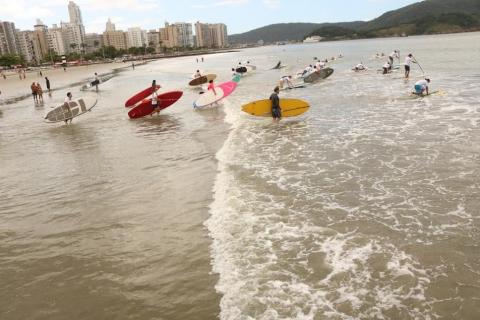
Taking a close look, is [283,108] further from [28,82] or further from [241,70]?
[28,82]

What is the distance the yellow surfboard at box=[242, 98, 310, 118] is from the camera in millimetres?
17766

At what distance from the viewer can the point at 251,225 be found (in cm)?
783

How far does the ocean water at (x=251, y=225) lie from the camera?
5578mm

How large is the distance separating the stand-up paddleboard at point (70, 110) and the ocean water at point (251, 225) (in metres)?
5.02

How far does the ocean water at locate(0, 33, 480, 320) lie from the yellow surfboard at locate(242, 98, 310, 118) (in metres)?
2.20

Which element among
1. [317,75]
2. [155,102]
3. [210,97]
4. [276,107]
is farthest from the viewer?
[317,75]

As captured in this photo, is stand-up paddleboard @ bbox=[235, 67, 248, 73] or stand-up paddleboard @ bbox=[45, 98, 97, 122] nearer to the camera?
stand-up paddleboard @ bbox=[45, 98, 97, 122]

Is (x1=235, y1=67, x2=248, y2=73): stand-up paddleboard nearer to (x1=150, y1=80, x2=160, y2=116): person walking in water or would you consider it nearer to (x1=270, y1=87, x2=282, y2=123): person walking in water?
(x1=150, y1=80, x2=160, y2=116): person walking in water

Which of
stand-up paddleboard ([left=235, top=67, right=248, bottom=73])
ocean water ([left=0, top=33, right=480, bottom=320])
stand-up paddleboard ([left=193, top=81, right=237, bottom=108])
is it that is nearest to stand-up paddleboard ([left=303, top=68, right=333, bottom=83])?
stand-up paddleboard ([left=193, top=81, right=237, bottom=108])

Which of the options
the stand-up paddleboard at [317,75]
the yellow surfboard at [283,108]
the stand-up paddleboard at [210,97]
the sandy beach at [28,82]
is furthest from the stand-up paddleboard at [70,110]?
the sandy beach at [28,82]

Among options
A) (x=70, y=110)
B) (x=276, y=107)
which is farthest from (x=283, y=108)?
(x=70, y=110)

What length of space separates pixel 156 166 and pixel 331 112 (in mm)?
10283

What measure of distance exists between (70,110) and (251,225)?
17005mm

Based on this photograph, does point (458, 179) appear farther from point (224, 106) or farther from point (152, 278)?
point (224, 106)
